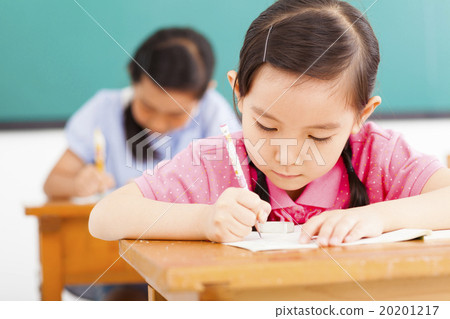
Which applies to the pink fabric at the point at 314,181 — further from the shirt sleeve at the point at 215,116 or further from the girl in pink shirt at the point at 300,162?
the shirt sleeve at the point at 215,116

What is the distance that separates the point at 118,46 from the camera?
2.18m

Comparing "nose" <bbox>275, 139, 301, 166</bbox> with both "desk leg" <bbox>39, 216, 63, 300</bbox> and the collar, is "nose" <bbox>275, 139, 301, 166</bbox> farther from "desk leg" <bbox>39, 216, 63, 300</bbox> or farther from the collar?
"desk leg" <bbox>39, 216, 63, 300</bbox>

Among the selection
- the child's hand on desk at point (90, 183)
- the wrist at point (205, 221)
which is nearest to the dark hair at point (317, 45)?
the wrist at point (205, 221)

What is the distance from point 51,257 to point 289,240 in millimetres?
971

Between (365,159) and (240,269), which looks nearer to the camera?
(240,269)

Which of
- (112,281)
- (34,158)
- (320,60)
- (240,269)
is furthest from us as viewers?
(34,158)

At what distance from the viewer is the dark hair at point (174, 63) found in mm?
1912

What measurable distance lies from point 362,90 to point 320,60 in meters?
0.10

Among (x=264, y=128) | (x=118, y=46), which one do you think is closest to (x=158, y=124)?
(x=118, y=46)

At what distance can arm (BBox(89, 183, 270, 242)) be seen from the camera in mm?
562

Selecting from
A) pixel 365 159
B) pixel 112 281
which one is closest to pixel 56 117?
pixel 112 281

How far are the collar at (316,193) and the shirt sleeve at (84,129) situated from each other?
1.29m

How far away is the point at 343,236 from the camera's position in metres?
0.54
